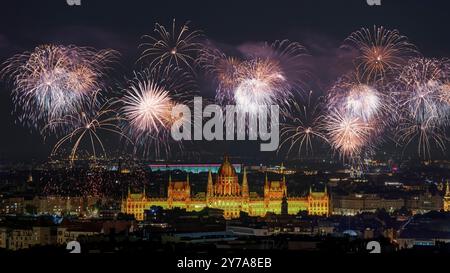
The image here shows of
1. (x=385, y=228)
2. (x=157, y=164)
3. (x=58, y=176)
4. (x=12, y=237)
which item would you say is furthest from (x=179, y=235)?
(x=157, y=164)

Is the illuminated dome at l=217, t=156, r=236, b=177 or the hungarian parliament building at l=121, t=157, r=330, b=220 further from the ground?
the illuminated dome at l=217, t=156, r=236, b=177

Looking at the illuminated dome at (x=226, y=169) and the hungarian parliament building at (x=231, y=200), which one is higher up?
the illuminated dome at (x=226, y=169)

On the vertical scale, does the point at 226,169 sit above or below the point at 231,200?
above

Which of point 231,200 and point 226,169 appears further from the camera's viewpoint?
point 226,169

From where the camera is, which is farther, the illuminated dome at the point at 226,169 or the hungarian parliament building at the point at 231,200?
the illuminated dome at the point at 226,169
